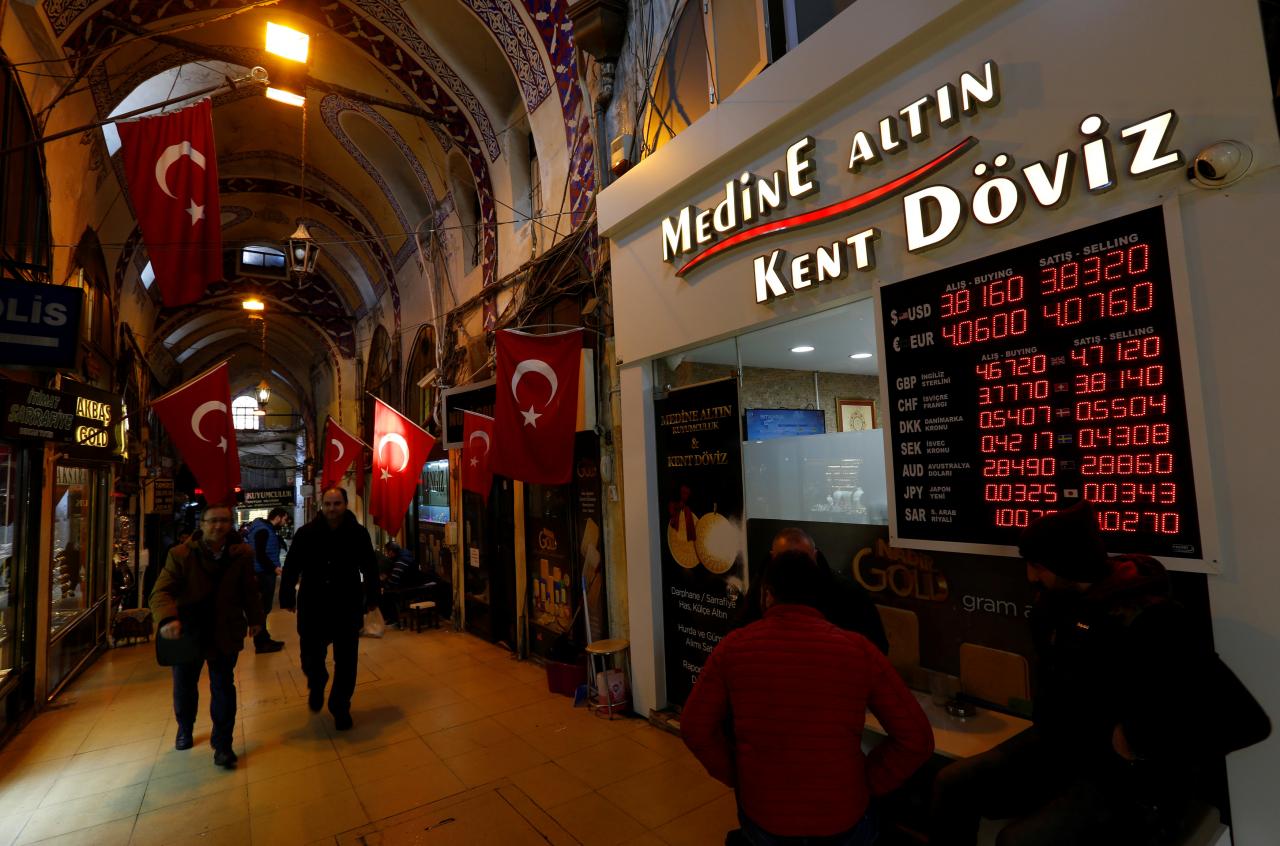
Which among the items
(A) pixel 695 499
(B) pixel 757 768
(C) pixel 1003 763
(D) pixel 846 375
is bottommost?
(C) pixel 1003 763

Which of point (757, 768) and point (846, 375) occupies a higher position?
point (846, 375)

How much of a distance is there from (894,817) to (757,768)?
1.60m

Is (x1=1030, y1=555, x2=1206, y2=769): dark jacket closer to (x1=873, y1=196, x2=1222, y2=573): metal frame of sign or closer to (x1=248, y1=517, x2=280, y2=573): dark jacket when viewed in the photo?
(x1=873, y1=196, x2=1222, y2=573): metal frame of sign

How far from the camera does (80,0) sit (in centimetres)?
607

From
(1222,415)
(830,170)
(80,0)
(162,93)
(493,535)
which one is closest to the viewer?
(1222,415)

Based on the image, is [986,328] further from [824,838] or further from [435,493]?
[435,493]

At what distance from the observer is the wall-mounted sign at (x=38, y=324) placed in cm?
463

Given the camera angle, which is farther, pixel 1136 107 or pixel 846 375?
pixel 846 375

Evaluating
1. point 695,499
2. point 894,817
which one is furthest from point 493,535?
point 894,817

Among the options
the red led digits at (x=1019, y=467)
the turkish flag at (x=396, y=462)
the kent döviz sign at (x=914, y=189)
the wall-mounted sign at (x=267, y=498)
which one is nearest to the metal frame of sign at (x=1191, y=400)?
the kent döviz sign at (x=914, y=189)

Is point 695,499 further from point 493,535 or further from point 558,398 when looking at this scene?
point 493,535

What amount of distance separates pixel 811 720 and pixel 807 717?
15 mm

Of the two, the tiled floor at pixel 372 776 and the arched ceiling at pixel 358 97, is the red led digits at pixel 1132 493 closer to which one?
the tiled floor at pixel 372 776

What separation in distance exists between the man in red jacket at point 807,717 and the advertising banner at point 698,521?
2.47 metres
